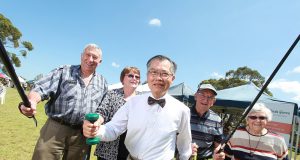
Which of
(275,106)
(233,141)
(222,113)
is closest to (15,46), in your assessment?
(222,113)

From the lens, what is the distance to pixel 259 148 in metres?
3.87

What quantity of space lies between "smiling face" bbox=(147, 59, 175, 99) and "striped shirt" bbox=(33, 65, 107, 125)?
1724 mm

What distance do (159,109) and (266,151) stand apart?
2.17 meters

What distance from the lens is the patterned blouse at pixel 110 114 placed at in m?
3.84

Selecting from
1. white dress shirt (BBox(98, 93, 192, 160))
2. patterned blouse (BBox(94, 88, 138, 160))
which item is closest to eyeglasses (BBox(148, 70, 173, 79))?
white dress shirt (BBox(98, 93, 192, 160))

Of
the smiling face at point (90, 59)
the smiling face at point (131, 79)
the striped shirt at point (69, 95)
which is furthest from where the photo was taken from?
the smiling face at point (131, 79)

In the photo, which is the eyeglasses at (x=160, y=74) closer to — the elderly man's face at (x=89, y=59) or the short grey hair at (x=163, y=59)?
the short grey hair at (x=163, y=59)

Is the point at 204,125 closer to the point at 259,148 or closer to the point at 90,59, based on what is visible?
the point at 259,148

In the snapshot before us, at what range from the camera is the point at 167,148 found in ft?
8.36

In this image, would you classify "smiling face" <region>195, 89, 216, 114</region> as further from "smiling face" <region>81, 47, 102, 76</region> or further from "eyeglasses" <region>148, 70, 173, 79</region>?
"eyeglasses" <region>148, 70, 173, 79</region>

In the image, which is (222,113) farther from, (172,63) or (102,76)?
(172,63)

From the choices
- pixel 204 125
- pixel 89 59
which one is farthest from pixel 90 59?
pixel 204 125

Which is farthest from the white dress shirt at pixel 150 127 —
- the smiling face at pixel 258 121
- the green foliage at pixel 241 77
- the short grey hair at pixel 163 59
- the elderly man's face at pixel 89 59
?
the green foliage at pixel 241 77

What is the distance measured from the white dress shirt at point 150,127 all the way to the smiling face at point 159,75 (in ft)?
0.59
